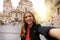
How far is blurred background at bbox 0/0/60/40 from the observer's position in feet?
7.61

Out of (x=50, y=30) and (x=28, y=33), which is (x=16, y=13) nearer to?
(x=28, y=33)

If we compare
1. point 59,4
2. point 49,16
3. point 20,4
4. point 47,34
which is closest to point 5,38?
point 20,4

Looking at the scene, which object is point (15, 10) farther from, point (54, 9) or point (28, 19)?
point (28, 19)

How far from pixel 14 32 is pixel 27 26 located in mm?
1120

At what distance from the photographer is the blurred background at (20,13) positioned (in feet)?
7.61

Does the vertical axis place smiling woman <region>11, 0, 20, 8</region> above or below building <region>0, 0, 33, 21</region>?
above

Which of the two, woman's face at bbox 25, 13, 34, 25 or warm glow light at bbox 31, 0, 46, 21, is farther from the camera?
warm glow light at bbox 31, 0, 46, 21

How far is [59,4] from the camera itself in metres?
2.35

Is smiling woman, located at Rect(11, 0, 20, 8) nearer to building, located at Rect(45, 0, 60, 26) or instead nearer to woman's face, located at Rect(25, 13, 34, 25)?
building, located at Rect(45, 0, 60, 26)

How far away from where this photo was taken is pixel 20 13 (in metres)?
2.36

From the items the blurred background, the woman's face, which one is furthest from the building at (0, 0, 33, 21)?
the woman's face

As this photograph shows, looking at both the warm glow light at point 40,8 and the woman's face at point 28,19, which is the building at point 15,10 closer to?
the warm glow light at point 40,8

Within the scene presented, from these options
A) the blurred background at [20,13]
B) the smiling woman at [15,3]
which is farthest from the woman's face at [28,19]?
the smiling woman at [15,3]

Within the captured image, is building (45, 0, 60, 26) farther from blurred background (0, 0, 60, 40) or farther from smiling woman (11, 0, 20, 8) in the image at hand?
smiling woman (11, 0, 20, 8)
